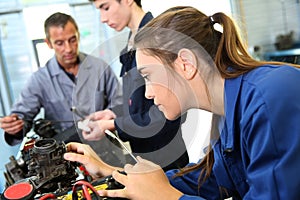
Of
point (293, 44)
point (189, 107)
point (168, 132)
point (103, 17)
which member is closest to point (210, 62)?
point (189, 107)

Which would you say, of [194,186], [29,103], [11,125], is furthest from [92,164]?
[29,103]

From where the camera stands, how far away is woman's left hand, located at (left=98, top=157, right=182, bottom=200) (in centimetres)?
74

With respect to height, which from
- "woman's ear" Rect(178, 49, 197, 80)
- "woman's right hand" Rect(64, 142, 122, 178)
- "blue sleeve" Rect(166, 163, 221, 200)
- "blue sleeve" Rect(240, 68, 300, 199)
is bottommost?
"blue sleeve" Rect(166, 163, 221, 200)

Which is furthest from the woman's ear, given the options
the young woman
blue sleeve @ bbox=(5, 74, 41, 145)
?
blue sleeve @ bbox=(5, 74, 41, 145)

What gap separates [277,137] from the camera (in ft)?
1.92

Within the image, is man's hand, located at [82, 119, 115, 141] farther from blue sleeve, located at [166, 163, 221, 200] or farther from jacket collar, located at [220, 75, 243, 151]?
jacket collar, located at [220, 75, 243, 151]

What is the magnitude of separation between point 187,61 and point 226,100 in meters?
0.13

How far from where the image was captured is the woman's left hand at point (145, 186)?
74 cm

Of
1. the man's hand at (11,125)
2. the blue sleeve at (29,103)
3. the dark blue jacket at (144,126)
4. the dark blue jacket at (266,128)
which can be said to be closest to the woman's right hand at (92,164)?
the dark blue jacket at (144,126)

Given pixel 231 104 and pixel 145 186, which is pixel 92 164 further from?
pixel 231 104

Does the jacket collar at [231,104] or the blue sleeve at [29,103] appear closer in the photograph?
the jacket collar at [231,104]

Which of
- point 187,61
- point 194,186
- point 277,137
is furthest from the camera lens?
point 194,186

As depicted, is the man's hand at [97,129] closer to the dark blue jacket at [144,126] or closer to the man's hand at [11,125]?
the dark blue jacket at [144,126]

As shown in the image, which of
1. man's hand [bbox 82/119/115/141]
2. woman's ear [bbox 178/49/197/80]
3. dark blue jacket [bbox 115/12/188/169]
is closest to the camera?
woman's ear [bbox 178/49/197/80]
